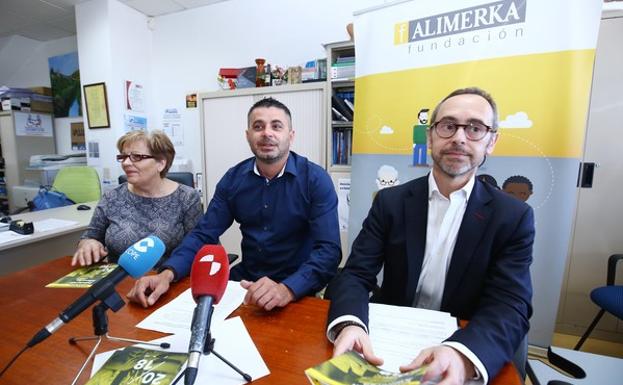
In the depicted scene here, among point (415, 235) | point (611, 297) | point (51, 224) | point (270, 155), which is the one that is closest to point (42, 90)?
point (51, 224)

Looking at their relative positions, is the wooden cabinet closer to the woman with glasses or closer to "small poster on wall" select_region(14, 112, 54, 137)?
"small poster on wall" select_region(14, 112, 54, 137)

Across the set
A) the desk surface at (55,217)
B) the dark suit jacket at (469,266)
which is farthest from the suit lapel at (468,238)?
the desk surface at (55,217)

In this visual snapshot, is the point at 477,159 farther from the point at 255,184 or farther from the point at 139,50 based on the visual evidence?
the point at 139,50

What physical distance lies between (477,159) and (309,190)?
0.71m

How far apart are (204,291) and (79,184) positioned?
3262mm

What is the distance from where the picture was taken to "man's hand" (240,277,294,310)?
89cm

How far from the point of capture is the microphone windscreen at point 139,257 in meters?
0.67

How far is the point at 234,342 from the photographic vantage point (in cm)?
75

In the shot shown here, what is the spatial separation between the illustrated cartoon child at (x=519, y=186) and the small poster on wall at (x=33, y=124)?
5163mm

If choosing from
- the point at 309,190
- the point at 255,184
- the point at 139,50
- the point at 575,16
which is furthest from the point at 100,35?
the point at 575,16

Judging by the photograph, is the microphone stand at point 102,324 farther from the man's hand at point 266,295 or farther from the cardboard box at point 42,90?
the cardboard box at point 42,90

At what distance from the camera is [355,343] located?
2.32ft

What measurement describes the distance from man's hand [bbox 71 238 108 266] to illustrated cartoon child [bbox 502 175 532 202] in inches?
83.5

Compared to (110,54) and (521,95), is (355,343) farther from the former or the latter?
(110,54)
